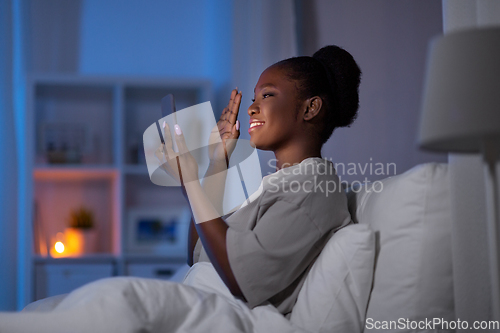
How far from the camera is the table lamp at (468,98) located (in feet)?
1.99

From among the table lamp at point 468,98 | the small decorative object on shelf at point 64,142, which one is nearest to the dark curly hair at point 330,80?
the table lamp at point 468,98

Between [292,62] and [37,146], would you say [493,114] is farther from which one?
[37,146]

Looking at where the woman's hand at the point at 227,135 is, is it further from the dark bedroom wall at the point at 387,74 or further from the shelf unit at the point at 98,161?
the shelf unit at the point at 98,161

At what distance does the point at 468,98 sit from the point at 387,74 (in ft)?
3.82

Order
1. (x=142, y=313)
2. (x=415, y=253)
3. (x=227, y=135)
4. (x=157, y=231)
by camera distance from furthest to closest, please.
→ (x=157, y=231) < (x=227, y=135) < (x=415, y=253) < (x=142, y=313)

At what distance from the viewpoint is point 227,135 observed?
143 cm

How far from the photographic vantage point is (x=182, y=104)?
325 centimetres

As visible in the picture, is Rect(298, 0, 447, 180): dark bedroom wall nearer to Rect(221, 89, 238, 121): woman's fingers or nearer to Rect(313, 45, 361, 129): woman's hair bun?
Rect(313, 45, 361, 129): woman's hair bun

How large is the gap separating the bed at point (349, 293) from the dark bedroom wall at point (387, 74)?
2.28 ft

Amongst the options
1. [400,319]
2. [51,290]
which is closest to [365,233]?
[400,319]

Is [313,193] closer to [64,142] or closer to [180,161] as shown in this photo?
[180,161]

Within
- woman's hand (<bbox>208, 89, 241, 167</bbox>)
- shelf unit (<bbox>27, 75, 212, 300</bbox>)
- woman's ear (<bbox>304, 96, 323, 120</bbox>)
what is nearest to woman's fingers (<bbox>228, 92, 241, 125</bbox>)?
woman's hand (<bbox>208, 89, 241, 167</bbox>)

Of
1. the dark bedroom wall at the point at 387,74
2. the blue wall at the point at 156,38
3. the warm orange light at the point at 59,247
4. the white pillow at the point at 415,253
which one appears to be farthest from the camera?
the blue wall at the point at 156,38

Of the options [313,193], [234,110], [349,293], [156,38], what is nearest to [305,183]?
[313,193]
